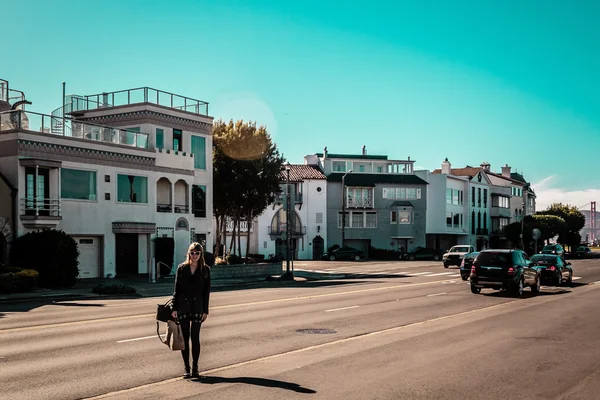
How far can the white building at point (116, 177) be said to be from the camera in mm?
34219

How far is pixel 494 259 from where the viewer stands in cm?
2638

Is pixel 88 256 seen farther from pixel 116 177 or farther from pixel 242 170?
pixel 242 170

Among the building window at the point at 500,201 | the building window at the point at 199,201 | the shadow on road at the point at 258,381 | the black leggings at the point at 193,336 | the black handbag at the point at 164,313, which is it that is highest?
the building window at the point at 500,201

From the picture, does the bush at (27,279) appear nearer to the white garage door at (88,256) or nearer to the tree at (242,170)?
the white garage door at (88,256)

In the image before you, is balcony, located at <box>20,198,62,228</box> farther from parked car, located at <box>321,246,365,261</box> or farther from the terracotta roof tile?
the terracotta roof tile

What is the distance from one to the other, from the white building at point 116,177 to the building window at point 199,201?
7 cm

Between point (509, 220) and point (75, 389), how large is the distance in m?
104

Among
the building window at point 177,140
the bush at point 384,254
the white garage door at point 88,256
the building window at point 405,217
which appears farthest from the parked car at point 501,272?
the building window at point 405,217

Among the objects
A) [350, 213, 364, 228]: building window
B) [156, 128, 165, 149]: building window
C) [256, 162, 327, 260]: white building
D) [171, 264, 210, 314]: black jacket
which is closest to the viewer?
[171, 264, 210, 314]: black jacket

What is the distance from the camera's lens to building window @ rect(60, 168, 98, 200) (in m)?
36.0

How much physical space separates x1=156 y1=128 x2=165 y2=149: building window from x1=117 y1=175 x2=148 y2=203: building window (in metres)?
2.98

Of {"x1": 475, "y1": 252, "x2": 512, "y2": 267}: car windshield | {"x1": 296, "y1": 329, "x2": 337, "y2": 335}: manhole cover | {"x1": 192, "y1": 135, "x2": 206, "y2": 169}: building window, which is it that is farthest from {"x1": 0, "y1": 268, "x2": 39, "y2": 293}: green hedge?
{"x1": 192, "y1": 135, "x2": 206, "y2": 169}: building window

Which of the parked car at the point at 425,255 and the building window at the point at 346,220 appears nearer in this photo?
the parked car at the point at 425,255

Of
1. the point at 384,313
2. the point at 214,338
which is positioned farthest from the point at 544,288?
the point at 214,338
